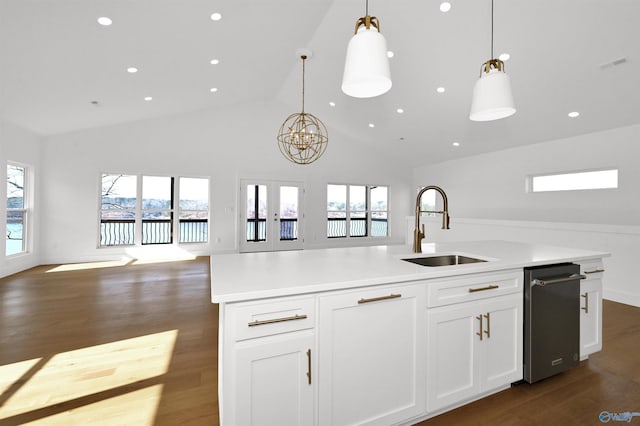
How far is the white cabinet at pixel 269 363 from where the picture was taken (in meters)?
1.17

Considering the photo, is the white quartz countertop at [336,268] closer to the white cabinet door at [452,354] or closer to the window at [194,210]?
the white cabinet door at [452,354]

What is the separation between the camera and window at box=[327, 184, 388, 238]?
8.10 metres

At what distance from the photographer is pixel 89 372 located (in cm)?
209

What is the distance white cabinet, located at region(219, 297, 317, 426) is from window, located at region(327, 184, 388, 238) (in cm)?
674

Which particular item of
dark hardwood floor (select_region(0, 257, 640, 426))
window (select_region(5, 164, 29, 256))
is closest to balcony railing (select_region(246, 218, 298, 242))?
dark hardwood floor (select_region(0, 257, 640, 426))

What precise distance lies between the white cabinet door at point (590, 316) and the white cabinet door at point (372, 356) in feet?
4.80

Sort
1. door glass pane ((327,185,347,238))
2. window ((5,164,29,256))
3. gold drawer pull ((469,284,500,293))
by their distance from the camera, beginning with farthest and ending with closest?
door glass pane ((327,185,347,238)), window ((5,164,29,256)), gold drawer pull ((469,284,500,293))

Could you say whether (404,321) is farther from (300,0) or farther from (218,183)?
(218,183)

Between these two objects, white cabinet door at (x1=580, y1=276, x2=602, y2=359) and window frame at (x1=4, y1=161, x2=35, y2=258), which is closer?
white cabinet door at (x1=580, y1=276, x2=602, y2=359)

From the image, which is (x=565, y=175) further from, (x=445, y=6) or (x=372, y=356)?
(x=372, y=356)

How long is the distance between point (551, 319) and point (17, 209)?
24.0 feet

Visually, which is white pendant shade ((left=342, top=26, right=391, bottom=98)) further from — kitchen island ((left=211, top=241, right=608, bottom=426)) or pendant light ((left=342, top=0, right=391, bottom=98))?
kitchen island ((left=211, top=241, right=608, bottom=426))

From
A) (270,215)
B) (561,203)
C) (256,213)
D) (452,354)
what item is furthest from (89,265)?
(561,203)

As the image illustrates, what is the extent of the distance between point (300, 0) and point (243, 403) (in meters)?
4.11
